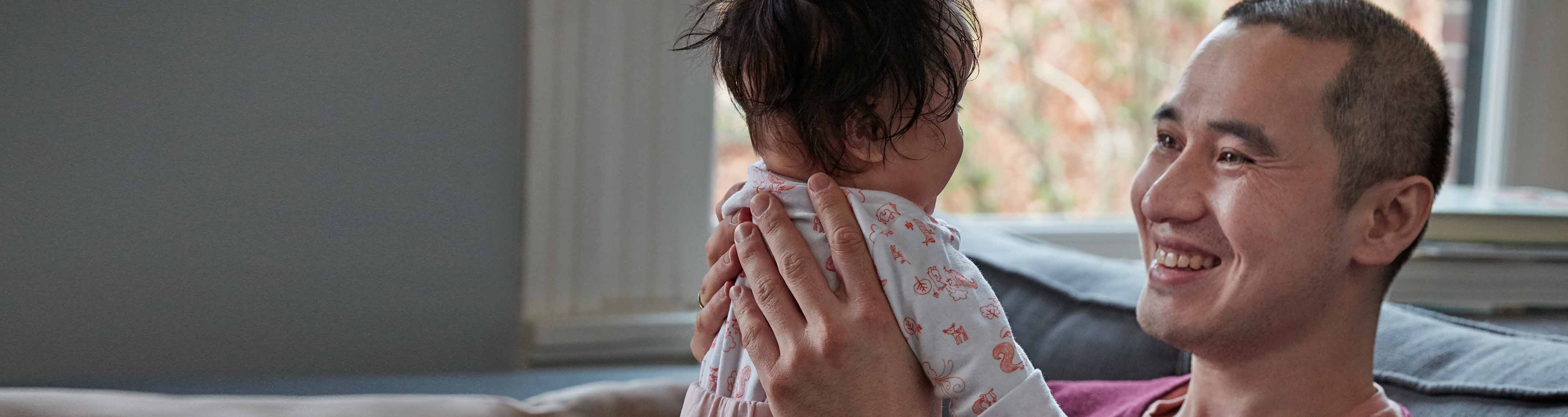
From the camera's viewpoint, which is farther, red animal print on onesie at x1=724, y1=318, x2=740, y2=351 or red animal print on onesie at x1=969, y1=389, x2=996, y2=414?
red animal print on onesie at x1=724, y1=318, x2=740, y2=351

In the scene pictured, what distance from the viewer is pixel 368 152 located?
5.38ft

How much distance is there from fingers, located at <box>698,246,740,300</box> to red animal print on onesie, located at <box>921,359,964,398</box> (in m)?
0.25

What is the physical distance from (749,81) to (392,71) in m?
Result: 0.88

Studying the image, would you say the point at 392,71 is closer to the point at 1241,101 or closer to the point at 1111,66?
the point at 1241,101

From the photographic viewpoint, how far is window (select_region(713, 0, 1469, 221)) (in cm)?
233

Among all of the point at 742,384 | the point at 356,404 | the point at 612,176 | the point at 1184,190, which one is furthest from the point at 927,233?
the point at 612,176

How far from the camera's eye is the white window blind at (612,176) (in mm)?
1773

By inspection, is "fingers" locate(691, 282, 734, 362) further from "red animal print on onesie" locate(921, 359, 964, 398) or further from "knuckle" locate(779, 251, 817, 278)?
"red animal print on onesie" locate(921, 359, 964, 398)

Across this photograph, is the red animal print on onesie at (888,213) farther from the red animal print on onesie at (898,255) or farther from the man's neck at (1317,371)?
the man's neck at (1317,371)

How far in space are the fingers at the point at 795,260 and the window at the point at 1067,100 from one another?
1.37 metres

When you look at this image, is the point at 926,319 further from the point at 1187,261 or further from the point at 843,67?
the point at 1187,261

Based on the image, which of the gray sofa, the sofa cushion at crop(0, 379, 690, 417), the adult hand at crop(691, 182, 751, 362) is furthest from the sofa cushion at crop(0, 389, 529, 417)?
the adult hand at crop(691, 182, 751, 362)

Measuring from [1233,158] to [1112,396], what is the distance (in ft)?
1.27

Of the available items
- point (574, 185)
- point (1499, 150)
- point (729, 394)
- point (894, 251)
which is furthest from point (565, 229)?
point (1499, 150)
